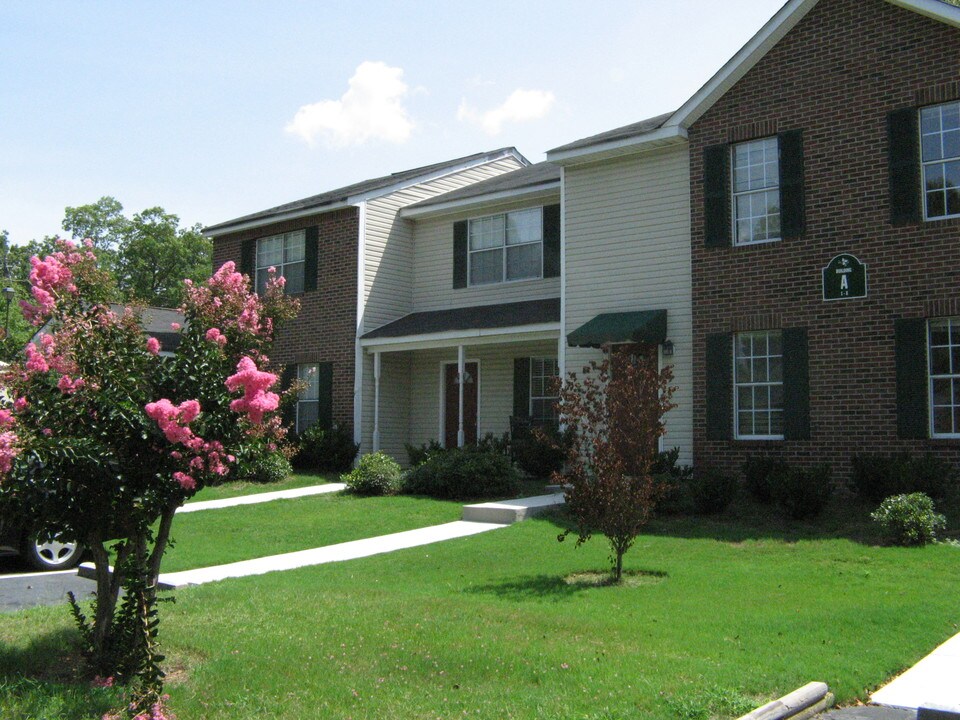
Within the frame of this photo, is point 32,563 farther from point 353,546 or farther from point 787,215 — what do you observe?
point 787,215

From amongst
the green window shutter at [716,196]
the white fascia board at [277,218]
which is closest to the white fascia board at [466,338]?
the white fascia board at [277,218]

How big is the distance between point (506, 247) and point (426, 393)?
3921 mm

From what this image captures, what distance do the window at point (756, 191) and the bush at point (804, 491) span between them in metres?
4.11

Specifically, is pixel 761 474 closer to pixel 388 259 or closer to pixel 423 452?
pixel 423 452

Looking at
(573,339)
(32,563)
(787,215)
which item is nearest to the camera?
(32,563)

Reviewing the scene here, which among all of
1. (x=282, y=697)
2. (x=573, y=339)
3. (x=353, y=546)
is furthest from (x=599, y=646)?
(x=573, y=339)

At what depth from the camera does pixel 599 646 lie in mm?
6754

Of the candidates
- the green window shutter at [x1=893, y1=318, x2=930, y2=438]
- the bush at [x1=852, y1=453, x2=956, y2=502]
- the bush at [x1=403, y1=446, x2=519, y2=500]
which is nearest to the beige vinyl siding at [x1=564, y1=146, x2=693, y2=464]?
the bush at [x1=403, y1=446, x2=519, y2=500]

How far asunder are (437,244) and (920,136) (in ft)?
36.2

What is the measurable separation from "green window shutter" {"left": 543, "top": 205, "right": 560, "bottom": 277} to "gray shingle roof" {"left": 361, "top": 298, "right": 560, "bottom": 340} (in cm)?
68

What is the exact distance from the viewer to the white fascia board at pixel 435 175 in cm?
A: 2100

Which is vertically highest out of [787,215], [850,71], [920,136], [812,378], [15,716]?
[850,71]

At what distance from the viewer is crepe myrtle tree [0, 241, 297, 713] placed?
565 centimetres

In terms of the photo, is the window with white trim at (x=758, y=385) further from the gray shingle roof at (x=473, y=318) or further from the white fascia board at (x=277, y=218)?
the white fascia board at (x=277, y=218)
